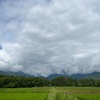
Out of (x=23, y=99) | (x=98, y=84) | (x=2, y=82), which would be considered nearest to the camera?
(x=23, y=99)

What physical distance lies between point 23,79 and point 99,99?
7090 centimetres

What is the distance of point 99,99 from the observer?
26.9 metres

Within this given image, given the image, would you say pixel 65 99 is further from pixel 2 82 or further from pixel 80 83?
pixel 80 83

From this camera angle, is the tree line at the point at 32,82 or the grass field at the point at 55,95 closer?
the grass field at the point at 55,95

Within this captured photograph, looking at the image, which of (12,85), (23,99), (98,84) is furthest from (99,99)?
(98,84)

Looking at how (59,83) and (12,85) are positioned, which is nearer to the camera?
(12,85)

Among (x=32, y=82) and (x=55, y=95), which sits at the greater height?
(x=32, y=82)

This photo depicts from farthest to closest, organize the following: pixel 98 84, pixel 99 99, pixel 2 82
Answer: pixel 98 84 < pixel 2 82 < pixel 99 99

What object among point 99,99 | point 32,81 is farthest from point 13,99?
point 32,81

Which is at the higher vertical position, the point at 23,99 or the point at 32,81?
the point at 32,81

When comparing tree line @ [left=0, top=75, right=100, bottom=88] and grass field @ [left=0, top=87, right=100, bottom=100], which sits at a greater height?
tree line @ [left=0, top=75, right=100, bottom=88]

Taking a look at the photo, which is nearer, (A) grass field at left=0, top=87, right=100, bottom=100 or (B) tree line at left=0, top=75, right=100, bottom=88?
(A) grass field at left=0, top=87, right=100, bottom=100

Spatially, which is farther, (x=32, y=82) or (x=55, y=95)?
(x=32, y=82)

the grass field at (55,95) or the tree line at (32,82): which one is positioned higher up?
the tree line at (32,82)
